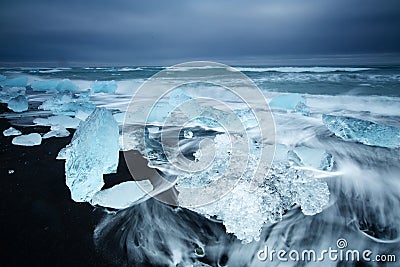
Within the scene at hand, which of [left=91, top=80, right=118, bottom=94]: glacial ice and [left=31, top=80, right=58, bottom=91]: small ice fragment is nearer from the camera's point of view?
[left=91, top=80, right=118, bottom=94]: glacial ice

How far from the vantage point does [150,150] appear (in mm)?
2951

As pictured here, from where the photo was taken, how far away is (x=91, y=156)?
6.63 ft

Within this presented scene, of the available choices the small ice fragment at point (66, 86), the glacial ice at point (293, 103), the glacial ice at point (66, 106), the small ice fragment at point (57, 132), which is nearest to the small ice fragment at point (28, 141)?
the small ice fragment at point (57, 132)

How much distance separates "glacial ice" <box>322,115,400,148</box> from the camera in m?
3.03

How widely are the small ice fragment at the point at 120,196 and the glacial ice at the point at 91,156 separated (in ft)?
0.26

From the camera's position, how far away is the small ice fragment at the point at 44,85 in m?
9.05

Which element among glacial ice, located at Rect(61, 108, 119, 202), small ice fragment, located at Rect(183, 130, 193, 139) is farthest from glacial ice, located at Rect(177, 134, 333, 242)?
small ice fragment, located at Rect(183, 130, 193, 139)

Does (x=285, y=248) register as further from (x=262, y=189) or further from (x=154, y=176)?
(x=154, y=176)

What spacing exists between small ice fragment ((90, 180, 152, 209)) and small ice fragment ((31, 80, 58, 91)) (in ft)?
30.0

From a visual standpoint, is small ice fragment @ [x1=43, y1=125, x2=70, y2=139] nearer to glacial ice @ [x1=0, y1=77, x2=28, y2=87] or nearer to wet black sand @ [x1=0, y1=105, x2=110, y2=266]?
wet black sand @ [x1=0, y1=105, x2=110, y2=266]

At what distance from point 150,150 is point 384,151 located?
3.11 meters

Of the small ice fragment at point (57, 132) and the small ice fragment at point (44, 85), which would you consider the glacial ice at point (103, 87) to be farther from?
the small ice fragment at point (57, 132)

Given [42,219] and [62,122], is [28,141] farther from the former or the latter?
[42,219]

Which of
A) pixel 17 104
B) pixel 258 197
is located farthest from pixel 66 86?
pixel 258 197
